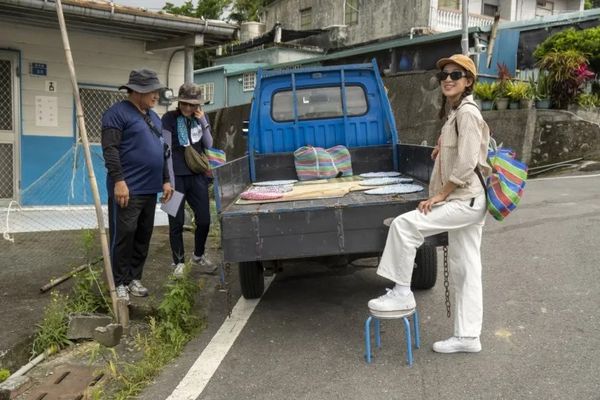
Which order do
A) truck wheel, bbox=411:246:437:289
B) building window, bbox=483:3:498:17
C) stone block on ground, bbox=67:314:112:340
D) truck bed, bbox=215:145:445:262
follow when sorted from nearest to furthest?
truck bed, bbox=215:145:445:262
stone block on ground, bbox=67:314:112:340
truck wheel, bbox=411:246:437:289
building window, bbox=483:3:498:17

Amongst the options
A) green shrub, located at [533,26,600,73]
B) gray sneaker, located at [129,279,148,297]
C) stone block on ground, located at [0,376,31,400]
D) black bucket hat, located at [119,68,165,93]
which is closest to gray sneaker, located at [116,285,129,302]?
gray sneaker, located at [129,279,148,297]

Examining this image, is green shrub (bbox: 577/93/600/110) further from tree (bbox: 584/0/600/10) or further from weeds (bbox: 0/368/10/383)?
tree (bbox: 584/0/600/10)

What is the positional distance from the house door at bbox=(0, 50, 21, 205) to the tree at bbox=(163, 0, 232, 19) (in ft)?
89.2

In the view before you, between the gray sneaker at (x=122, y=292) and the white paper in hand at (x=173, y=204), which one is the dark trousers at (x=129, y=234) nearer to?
the gray sneaker at (x=122, y=292)

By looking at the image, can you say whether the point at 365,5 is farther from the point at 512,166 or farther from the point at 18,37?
the point at 512,166

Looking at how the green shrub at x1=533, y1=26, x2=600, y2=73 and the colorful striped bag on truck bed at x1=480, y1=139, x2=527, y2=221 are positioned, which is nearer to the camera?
the colorful striped bag on truck bed at x1=480, y1=139, x2=527, y2=221

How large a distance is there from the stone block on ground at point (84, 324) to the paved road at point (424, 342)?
0.72 meters

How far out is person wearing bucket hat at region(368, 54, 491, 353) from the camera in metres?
3.68

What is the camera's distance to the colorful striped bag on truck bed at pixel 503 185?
371cm

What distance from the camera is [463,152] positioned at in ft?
11.9

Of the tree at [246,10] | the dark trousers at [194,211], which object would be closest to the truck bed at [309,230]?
the dark trousers at [194,211]

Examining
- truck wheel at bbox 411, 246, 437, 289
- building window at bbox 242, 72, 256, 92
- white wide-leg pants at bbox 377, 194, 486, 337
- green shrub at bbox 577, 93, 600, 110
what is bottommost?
truck wheel at bbox 411, 246, 437, 289

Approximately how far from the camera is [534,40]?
56.6 feet

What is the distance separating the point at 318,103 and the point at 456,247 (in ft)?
9.88
